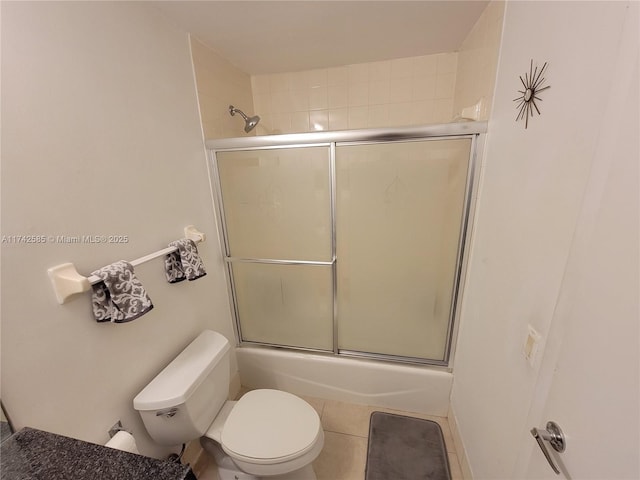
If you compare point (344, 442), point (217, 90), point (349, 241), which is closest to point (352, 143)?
point (349, 241)

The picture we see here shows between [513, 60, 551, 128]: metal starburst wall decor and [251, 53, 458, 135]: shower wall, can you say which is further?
[251, 53, 458, 135]: shower wall

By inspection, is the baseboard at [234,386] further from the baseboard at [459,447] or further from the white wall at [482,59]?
the white wall at [482,59]

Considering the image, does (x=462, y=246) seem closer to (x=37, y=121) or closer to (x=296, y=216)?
(x=296, y=216)

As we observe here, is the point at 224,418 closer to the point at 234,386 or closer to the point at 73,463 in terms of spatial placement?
the point at 234,386

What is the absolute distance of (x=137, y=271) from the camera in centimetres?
101

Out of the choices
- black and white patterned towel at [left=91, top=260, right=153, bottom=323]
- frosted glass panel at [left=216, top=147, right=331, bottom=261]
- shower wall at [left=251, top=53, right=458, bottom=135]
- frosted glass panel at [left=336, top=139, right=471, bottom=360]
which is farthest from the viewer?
shower wall at [left=251, top=53, right=458, bottom=135]

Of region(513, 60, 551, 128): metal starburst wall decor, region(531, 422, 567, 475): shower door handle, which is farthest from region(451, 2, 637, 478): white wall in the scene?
region(531, 422, 567, 475): shower door handle

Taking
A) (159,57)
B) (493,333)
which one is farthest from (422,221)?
(159,57)

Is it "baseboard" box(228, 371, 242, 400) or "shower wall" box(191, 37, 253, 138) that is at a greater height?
"shower wall" box(191, 37, 253, 138)

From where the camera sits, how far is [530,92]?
0.79m

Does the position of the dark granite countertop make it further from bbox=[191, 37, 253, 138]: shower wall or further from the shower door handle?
bbox=[191, 37, 253, 138]: shower wall

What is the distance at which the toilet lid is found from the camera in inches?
41.0

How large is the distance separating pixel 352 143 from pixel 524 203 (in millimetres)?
797

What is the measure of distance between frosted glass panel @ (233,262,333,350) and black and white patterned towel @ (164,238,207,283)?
1.66 ft
